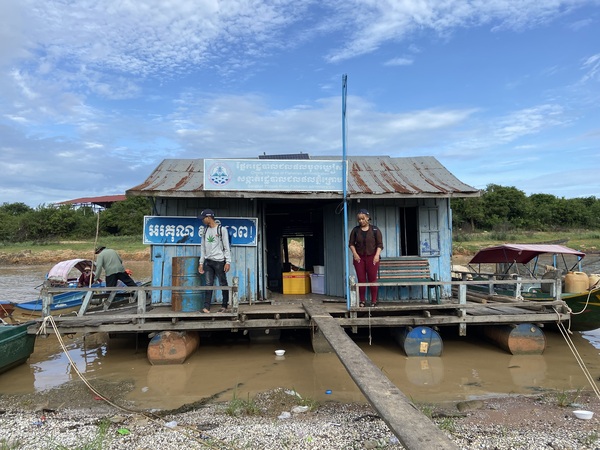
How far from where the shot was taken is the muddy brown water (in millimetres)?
6648

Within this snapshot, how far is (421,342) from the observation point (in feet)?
27.2

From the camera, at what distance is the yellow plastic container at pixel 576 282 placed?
32.8 ft

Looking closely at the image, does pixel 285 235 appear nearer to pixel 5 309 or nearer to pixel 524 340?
pixel 524 340

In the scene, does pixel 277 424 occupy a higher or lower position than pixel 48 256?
lower

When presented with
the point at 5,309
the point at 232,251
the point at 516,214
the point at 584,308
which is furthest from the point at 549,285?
the point at 516,214

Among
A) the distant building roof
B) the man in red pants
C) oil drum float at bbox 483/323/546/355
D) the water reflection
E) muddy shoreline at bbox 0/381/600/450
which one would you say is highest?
the distant building roof

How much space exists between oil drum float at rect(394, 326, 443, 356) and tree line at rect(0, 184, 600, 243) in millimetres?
35381

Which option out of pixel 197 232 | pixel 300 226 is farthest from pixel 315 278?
pixel 197 232

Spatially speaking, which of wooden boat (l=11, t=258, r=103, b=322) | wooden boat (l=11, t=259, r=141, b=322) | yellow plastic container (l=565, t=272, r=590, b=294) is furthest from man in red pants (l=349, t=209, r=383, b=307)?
wooden boat (l=11, t=258, r=103, b=322)

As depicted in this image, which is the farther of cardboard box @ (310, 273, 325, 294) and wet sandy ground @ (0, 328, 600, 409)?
cardboard box @ (310, 273, 325, 294)

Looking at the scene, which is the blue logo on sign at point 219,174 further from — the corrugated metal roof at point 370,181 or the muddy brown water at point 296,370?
the muddy brown water at point 296,370

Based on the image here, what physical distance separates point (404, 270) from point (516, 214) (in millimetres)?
39451

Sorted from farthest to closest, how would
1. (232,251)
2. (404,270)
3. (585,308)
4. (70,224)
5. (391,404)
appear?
(70,224) < (232,251) < (404,270) < (585,308) < (391,404)

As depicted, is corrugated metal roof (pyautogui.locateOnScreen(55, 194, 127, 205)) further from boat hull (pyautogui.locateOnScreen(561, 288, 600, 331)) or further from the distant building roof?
boat hull (pyautogui.locateOnScreen(561, 288, 600, 331))
